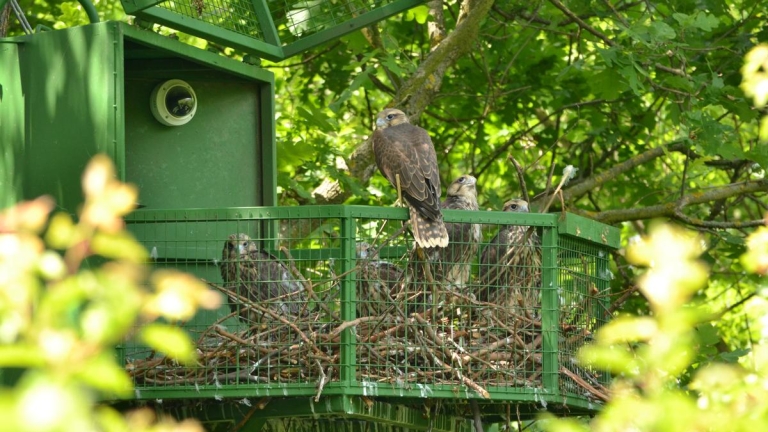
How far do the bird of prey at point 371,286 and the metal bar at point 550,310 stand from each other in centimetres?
63

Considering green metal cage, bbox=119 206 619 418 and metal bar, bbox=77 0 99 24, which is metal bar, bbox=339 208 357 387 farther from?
metal bar, bbox=77 0 99 24

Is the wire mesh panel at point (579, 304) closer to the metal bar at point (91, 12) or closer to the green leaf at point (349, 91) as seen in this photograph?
the green leaf at point (349, 91)

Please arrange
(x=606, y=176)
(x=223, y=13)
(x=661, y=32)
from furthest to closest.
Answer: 1. (x=606, y=176)
2. (x=661, y=32)
3. (x=223, y=13)

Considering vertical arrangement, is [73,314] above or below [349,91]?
below

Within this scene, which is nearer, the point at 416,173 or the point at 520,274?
the point at 520,274

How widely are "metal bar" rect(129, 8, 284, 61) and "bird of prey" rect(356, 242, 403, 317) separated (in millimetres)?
1283

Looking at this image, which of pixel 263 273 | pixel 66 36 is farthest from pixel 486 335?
pixel 66 36

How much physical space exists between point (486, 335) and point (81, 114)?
1.95 m

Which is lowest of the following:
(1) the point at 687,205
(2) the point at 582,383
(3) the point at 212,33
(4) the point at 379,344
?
(2) the point at 582,383

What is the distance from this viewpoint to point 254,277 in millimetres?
5840

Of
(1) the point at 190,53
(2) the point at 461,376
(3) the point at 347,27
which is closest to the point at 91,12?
(1) the point at 190,53

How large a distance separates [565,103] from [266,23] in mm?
3644

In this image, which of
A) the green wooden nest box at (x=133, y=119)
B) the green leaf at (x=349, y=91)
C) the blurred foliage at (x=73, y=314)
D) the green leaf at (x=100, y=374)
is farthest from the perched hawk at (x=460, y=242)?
the green leaf at (x=100, y=374)

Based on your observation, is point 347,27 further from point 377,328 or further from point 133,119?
point 377,328
